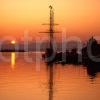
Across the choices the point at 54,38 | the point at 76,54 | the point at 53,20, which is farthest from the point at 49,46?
the point at 76,54

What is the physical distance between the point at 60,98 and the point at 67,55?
2652 inches

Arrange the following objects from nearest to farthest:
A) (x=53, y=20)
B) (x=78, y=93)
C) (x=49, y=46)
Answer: (x=78, y=93), (x=53, y=20), (x=49, y=46)

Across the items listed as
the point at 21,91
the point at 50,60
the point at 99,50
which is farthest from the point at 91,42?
the point at 21,91

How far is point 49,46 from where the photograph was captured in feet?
247

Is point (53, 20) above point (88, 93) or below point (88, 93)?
above

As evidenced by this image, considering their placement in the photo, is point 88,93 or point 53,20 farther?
point 53,20

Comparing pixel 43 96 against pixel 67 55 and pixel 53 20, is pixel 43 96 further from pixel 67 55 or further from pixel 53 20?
pixel 67 55

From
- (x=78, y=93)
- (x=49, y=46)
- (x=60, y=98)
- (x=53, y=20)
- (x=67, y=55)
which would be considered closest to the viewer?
(x=60, y=98)

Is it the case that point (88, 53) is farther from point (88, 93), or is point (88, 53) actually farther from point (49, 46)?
point (88, 93)

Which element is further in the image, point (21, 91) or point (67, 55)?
point (67, 55)

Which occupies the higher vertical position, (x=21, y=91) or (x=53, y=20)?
(x=53, y=20)

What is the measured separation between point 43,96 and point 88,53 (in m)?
56.9

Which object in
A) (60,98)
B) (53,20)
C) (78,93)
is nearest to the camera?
(60,98)

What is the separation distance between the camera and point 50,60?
257 feet
